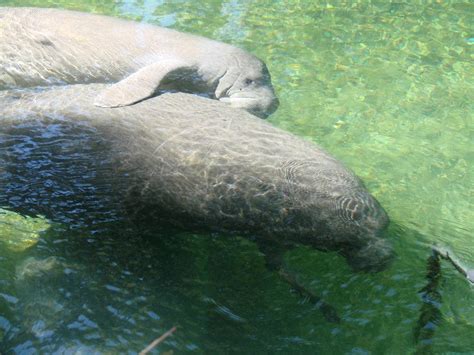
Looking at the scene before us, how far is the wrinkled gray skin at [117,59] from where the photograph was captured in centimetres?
603

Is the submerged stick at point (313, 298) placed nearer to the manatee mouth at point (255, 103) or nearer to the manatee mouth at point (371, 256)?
the manatee mouth at point (371, 256)

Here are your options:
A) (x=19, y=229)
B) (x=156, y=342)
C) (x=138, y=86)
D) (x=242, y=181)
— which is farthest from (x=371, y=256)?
(x=19, y=229)

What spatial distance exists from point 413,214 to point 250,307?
73.6 inches

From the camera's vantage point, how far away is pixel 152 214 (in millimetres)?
4137

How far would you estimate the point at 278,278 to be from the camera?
4.16 metres

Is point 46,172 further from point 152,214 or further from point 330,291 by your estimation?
point 330,291

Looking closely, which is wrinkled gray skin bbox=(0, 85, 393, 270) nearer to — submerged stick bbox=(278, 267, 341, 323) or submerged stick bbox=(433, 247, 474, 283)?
submerged stick bbox=(278, 267, 341, 323)

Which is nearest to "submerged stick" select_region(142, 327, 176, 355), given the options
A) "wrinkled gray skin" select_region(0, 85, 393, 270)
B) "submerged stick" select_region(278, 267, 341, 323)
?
"wrinkled gray skin" select_region(0, 85, 393, 270)

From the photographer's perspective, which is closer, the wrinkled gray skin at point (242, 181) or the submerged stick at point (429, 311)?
the submerged stick at point (429, 311)

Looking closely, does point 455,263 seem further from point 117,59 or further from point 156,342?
point 117,59

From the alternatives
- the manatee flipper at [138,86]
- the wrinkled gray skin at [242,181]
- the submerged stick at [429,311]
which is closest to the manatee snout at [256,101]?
the manatee flipper at [138,86]

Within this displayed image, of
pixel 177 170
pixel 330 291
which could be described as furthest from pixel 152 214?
pixel 330 291

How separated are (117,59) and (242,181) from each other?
116 inches

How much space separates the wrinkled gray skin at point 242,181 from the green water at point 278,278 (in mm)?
226
